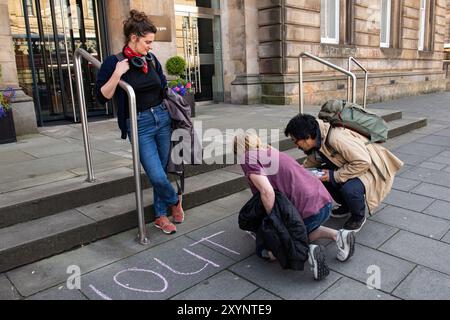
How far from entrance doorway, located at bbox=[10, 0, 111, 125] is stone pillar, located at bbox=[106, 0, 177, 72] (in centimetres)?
31

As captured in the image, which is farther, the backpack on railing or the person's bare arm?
the backpack on railing

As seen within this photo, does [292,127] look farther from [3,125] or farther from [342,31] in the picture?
[342,31]

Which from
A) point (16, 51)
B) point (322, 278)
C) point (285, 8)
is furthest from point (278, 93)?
point (322, 278)

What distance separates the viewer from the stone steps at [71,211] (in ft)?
9.89

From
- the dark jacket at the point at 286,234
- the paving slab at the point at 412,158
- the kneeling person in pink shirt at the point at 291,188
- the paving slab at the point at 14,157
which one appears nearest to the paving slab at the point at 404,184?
the paving slab at the point at 412,158

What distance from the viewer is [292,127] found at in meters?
3.04

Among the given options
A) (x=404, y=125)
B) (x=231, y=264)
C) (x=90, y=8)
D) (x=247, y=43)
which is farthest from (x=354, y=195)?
(x=247, y=43)

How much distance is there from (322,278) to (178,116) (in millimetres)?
1718

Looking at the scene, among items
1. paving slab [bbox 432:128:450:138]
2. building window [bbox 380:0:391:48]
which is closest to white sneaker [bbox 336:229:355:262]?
paving slab [bbox 432:128:450:138]

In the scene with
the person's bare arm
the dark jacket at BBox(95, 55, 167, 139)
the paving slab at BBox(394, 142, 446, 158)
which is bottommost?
the paving slab at BBox(394, 142, 446, 158)

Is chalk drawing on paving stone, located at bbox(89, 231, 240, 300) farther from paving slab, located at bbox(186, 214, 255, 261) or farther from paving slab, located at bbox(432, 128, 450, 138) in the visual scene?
paving slab, located at bbox(432, 128, 450, 138)

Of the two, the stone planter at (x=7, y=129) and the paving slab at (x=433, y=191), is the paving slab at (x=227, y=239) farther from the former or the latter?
the stone planter at (x=7, y=129)

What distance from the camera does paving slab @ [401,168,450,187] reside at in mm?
4797

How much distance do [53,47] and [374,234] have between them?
6.80 m
